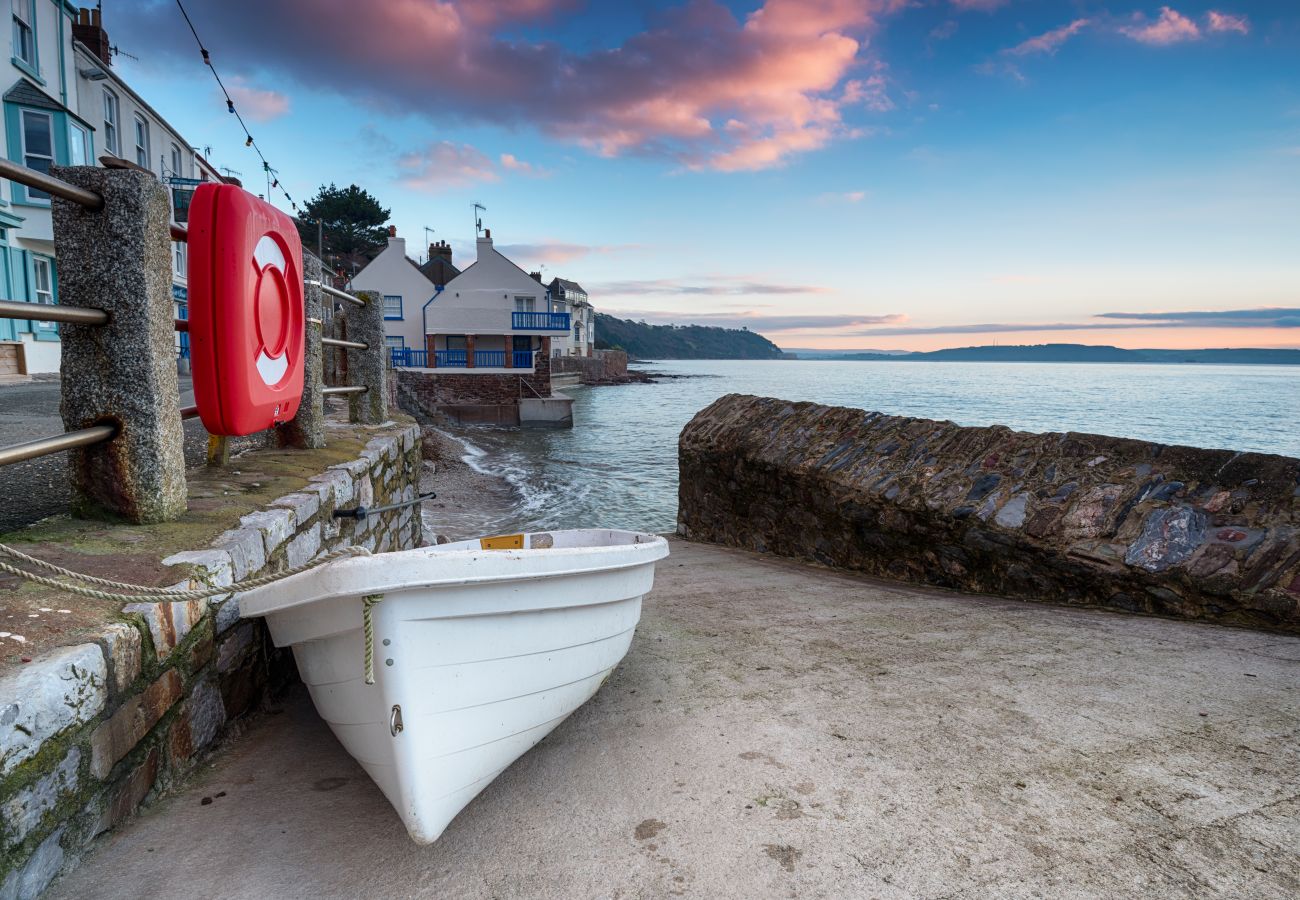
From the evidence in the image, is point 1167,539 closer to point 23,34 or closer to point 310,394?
point 310,394

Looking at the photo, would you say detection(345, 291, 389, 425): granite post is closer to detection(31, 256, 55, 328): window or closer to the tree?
detection(31, 256, 55, 328): window

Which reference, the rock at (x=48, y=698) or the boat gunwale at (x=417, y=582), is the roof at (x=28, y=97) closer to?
the boat gunwale at (x=417, y=582)

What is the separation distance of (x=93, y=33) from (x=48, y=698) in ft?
95.1

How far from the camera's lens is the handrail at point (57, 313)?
Result: 8.52 ft

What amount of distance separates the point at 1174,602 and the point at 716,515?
171 inches

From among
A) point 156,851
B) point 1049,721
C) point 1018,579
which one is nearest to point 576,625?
point 156,851

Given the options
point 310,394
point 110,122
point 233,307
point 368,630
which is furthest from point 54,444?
point 110,122

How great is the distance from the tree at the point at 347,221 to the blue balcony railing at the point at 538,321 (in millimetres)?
26074

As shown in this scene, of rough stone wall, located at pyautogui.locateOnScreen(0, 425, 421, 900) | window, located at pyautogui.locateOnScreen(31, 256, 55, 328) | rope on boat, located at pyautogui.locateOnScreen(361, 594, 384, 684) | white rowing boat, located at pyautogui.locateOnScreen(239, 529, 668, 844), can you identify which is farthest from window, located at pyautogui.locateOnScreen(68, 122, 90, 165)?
rope on boat, located at pyautogui.locateOnScreen(361, 594, 384, 684)

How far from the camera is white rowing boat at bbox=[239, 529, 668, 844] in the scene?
84.8 inches

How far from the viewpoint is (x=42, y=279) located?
62.1 ft

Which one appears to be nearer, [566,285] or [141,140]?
[141,140]

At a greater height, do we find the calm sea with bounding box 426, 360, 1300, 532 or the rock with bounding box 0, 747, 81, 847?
the rock with bounding box 0, 747, 81, 847

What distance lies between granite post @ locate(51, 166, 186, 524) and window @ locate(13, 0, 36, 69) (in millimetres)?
20797
